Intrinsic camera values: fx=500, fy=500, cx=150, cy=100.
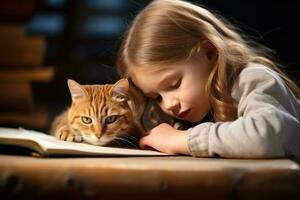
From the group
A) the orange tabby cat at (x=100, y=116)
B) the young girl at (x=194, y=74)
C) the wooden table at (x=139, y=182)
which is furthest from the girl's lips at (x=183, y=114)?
the wooden table at (x=139, y=182)

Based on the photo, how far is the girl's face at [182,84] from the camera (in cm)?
109

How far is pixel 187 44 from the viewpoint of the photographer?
1108mm

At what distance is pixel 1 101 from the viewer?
1.64m

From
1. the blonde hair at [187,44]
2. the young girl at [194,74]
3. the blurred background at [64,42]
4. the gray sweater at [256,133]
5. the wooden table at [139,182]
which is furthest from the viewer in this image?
the blurred background at [64,42]

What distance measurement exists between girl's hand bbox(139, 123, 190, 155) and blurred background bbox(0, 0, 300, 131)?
1.81 feet

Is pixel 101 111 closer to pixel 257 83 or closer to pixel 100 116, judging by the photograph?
pixel 100 116

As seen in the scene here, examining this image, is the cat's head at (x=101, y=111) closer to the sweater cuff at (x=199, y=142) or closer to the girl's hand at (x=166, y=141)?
the girl's hand at (x=166, y=141)

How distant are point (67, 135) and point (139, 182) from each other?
43 centimetres

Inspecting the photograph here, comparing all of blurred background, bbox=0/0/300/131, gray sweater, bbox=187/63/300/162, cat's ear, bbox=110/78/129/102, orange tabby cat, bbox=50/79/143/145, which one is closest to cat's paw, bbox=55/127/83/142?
orange tabby cat, bbox=50/79/143/145

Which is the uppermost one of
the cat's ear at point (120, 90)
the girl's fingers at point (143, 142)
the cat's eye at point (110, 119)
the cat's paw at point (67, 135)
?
the cat's ear at point (120, 90)

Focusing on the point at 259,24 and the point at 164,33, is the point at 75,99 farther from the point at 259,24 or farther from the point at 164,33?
the point at 259,24

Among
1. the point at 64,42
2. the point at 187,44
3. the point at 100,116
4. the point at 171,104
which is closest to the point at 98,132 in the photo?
the point at 100,116

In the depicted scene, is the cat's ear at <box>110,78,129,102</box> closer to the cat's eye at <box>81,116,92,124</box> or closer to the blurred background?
the cat's eye at <box>81,116,92,124</box>

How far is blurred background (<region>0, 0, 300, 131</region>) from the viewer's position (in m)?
1.55
